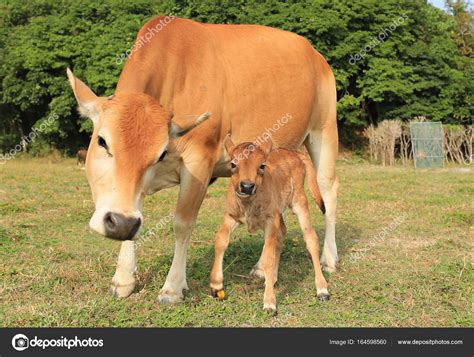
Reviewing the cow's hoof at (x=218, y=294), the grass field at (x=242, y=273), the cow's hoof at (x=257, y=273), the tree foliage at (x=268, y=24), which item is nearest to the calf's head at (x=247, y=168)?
the cow's hoof at (x=218, y=294)

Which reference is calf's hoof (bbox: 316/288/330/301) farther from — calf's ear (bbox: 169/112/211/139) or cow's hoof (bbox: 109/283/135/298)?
calf's ear (bbox: 169/112/211/139)

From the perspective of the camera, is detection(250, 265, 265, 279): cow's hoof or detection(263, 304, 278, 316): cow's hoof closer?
detection(263, 304, 278, 316): cow's hoof

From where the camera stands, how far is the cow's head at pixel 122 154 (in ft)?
13.0

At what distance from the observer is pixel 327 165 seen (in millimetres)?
7234

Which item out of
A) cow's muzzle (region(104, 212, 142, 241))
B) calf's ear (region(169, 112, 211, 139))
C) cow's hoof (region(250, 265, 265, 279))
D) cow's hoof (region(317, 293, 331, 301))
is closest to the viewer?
cow's muzzle (region(104, 212, 142, 241))

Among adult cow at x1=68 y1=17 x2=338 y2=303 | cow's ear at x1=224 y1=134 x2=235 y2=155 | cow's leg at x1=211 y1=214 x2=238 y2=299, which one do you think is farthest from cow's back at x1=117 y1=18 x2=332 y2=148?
cow's leg at x1=211 y1=214 x2=238 y2=299

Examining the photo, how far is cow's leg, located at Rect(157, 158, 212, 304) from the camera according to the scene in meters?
5.11

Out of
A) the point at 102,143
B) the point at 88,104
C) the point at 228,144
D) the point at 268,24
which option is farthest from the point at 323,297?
the point at 268,24

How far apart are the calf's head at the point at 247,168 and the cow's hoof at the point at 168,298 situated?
1.11 metres

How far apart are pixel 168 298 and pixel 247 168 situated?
1.37 metres

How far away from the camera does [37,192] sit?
1168 cm

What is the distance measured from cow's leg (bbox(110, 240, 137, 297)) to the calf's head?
1.29 m

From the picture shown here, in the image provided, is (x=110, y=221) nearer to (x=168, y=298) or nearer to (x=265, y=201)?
(x=168, y=298)

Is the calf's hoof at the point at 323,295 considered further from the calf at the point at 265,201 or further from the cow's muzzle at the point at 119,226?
the cow's muzzle at the point at 119,226
